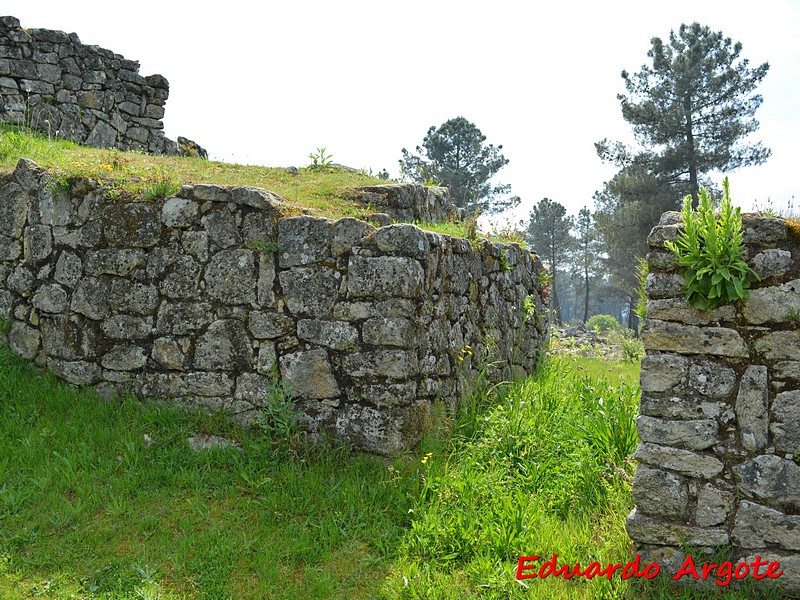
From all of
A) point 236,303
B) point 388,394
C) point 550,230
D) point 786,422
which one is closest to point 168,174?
point 236,303

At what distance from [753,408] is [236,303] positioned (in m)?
3.94

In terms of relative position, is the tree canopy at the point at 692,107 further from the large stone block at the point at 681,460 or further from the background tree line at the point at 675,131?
the large stone block at the point at 681,460

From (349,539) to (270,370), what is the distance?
1.61 m

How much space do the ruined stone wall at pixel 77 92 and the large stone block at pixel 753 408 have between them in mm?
9878

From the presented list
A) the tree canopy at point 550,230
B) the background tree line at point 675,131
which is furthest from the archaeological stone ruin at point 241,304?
the tree canopy at point 550,230

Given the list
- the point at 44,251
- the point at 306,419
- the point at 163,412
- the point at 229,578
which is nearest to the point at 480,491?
the point at 306,419

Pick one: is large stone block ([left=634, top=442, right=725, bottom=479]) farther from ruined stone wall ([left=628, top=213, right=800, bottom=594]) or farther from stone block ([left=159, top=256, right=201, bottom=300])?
stone block ([left=159, top=256, right=201, bottom=300])

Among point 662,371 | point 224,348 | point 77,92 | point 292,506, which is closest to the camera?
point 662,371

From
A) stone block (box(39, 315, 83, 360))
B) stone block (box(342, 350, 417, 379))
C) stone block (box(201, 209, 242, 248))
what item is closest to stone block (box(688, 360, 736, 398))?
stone block (box(342, 350, 417, 379))

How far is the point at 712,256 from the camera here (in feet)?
11.9

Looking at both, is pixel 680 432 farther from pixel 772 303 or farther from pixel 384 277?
pixel 384 277

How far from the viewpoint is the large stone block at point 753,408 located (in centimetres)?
363

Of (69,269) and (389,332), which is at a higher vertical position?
(69,269)

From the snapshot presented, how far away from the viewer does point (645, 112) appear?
24.0 metres
